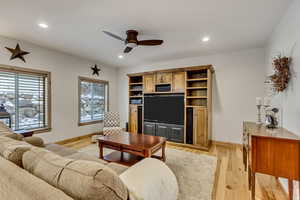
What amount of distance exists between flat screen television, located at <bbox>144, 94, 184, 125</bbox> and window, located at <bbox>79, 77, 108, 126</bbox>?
6.18 feet

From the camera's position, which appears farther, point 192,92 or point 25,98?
point 192,92

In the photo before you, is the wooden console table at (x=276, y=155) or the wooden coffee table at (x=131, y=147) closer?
the wooden console table at (x=276, y=155)

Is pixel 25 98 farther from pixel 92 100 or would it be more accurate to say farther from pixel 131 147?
pixel 131 147

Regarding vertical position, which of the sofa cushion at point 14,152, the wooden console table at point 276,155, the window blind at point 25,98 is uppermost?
the window blind at point 25,98

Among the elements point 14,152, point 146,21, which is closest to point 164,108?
point 146,21

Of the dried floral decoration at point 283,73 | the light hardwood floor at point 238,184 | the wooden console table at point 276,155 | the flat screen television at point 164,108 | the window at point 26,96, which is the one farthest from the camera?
the flat screen television at point 164,108

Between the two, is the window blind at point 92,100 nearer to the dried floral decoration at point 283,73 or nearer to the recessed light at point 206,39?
the recessed light at point 206,39

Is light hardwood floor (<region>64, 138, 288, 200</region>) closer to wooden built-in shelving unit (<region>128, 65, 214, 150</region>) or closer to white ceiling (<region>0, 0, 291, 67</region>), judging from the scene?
wooden built-in shelving unit (<region>128, 65, 214, 150</region>)

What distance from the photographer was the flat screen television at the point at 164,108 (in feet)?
13.5

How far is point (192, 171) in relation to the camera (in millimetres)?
2602

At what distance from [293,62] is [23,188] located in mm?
3063

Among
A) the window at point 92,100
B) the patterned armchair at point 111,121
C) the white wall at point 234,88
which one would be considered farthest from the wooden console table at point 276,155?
the window at point 92,100

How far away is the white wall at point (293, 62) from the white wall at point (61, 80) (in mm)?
4922

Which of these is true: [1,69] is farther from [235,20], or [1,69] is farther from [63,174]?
[235,20]
